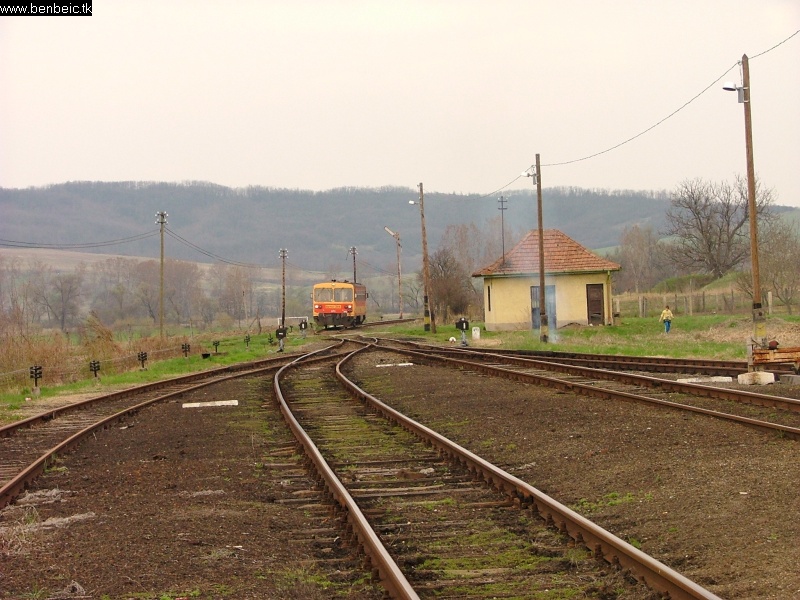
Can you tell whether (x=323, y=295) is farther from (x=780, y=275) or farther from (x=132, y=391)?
(x=132, y=391)

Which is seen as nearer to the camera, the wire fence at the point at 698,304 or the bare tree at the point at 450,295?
the wire fence at the point at 698,304

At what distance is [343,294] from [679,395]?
44.3m

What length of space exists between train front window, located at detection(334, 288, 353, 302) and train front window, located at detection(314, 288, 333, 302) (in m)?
0.38

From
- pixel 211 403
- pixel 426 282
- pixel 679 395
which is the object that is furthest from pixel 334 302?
pixel 679 395

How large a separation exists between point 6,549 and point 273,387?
13.8 metres

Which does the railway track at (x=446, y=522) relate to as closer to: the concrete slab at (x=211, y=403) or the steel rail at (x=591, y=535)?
the steel rail at (x=591, y=535)

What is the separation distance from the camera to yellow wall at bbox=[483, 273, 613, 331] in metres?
43.0

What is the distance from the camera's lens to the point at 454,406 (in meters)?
15.1

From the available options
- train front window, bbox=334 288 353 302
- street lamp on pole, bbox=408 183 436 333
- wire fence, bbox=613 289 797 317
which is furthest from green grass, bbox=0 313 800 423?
train front window, bbox=334 288 353 302

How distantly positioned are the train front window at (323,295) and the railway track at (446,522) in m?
46.1

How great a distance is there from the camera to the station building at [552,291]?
4300cm

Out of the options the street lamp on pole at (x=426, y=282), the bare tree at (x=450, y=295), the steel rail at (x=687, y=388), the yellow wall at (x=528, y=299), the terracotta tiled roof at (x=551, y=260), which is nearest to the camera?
the steel rail at (x=687, y=388)

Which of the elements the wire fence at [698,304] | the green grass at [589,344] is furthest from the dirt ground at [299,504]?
the wire fence at [698,304]

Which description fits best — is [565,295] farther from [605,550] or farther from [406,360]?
[605,550]
